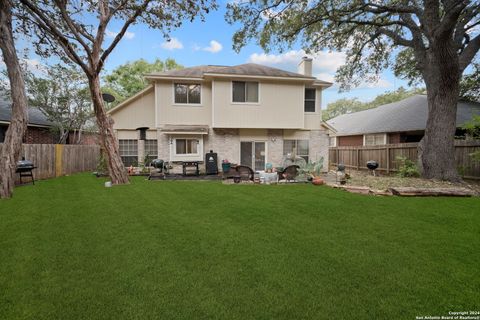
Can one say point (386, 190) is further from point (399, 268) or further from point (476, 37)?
point (476, 37)

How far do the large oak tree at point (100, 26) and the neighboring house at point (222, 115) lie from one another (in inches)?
107

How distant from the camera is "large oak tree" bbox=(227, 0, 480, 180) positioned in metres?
8.20

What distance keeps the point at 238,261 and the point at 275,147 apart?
10.2 metres

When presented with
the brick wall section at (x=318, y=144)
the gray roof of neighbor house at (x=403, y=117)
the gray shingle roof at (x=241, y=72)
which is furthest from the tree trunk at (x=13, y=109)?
the gray roof of neighbor house at (x=403, y=117)

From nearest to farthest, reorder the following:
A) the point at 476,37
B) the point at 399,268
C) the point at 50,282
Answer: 1. the point at 50,282
2. the point at 399,268
3. the point at 476,37

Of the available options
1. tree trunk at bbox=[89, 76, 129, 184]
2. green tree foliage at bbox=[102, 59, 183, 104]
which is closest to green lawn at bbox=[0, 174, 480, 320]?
tree trunk at bbox=[89, 76, 129, 184]

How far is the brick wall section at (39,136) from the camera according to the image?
1493 cm

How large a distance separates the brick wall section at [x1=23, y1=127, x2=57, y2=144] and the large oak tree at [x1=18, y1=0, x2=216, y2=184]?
884cm

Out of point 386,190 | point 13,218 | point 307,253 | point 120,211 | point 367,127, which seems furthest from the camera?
point 367,127

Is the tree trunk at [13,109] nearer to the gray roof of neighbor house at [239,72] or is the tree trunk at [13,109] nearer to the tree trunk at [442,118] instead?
the gray roof of neighbor house at [239,72]

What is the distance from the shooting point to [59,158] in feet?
36.3

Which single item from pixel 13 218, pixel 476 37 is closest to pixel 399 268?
pixel 13 218

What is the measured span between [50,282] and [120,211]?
2833mm

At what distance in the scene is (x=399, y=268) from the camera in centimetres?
275
